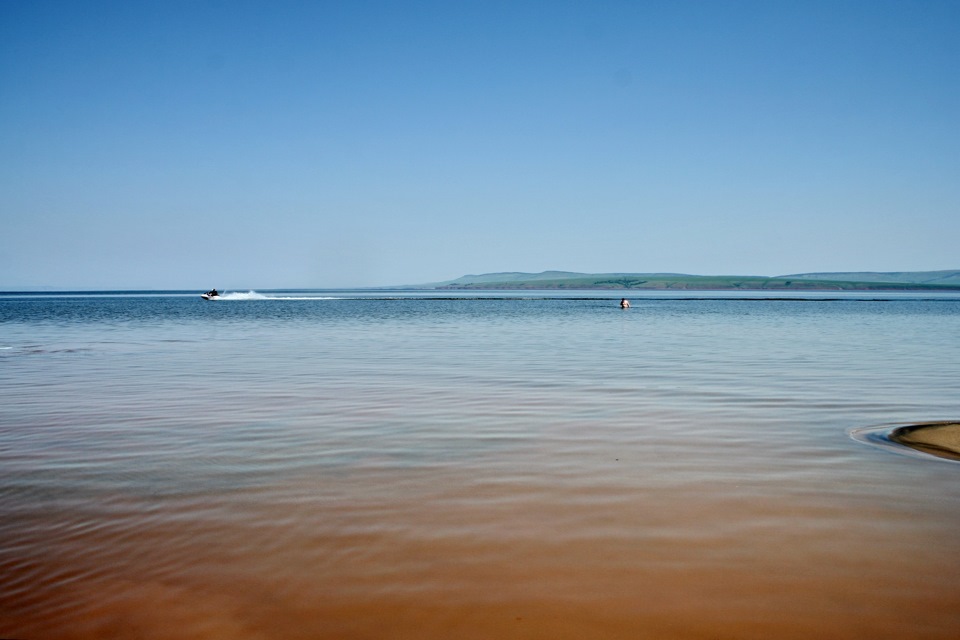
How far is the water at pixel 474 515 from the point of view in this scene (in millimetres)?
4625

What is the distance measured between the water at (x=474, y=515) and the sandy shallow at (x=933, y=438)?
2.03 ft

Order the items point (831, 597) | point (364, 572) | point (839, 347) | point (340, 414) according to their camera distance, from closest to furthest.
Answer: point (831, 597)
point (364, 572)
point (340, 414)
point (839, 347)

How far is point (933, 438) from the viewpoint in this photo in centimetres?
964

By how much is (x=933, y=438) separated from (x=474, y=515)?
6.93 meters

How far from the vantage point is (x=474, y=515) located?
6.46 metres

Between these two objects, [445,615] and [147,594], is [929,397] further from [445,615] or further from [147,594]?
[147,594]

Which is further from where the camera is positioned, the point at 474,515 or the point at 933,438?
the point at 933,438

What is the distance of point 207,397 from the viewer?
46.2 feet

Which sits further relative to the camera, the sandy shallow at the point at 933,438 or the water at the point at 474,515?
the sandy shallow at the point at 933,438

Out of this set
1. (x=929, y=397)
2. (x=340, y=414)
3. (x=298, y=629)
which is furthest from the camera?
(x=929, y=397)

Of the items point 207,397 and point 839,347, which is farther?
point 839,347

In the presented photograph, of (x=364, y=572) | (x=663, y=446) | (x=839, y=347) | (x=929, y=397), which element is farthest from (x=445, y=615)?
(x=839, y=347)

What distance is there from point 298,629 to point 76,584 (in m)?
1.82

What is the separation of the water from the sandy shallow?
620mm
